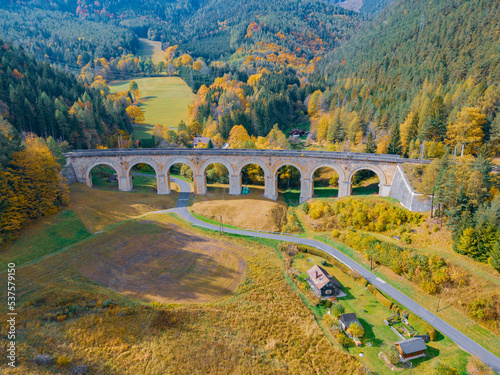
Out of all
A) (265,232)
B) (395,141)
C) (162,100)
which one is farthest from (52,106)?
(395,141)

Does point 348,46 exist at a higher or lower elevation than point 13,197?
higher

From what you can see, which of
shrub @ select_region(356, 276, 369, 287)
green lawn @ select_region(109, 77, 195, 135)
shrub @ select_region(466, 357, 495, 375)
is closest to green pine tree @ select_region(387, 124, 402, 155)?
shrub @ select_region(356, 276, 369, 287)

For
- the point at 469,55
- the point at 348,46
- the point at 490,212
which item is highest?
the point at 348,46

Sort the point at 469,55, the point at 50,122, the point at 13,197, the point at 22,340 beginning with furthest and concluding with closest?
the point at 469,55, the point at 50,122, the point at 13,197, the point at 22,340

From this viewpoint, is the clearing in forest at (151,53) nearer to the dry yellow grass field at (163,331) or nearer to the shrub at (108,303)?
the dry yellow grass field at (163,331)

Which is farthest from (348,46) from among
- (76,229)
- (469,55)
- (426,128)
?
(76,229)

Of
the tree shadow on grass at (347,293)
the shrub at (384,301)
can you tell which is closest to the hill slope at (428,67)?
the shrub at (384,301)

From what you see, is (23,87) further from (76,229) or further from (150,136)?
(76,229)
